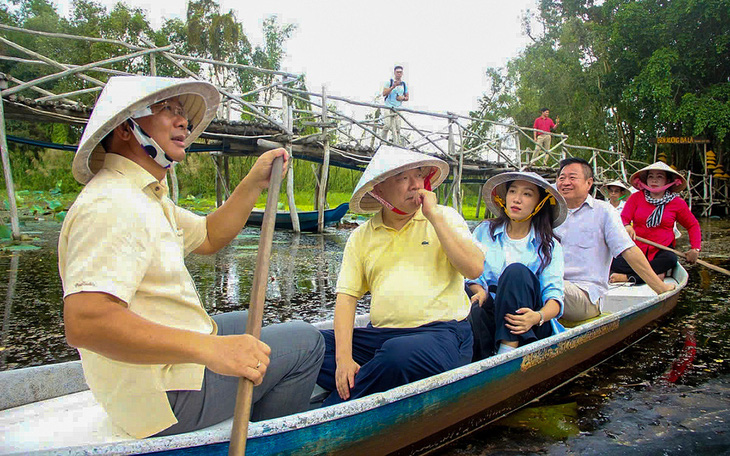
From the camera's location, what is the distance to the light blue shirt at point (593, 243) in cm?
354

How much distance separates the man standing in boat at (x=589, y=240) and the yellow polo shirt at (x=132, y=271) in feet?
9.00

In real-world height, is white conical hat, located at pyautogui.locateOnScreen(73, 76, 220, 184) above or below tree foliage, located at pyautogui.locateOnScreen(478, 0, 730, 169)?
below

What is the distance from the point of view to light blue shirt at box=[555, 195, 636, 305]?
3.54 m

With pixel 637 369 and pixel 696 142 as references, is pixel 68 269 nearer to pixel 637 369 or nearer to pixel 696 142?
pixel 637 369

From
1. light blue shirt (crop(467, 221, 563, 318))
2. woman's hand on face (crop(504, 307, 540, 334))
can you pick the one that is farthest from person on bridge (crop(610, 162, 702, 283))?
woman's hand on face (crop(504, 307, 540, 334))

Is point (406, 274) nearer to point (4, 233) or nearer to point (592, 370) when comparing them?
point (592, 370)

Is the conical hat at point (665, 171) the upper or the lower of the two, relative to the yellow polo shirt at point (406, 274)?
upper

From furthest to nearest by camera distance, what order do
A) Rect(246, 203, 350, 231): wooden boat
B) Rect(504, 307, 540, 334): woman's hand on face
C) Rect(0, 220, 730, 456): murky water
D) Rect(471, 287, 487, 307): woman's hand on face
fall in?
Rect(246, 203, 350, 231): wooden boat < Rect(471, 287, 487, 307): woman's hand on face < Rect(504, 307, 540, 334): woman's hand on face < Rect(0, 220, 730, 456): murky water

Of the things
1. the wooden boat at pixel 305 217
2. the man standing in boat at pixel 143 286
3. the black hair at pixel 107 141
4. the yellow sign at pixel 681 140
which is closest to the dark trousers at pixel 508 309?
the man standing in boat at pixel 143 286

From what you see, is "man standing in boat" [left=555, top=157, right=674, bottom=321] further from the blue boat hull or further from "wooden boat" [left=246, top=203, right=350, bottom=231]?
"wooden boat" [left=246, top=203, right=350, bottom=231]

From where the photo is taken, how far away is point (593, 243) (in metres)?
3.60

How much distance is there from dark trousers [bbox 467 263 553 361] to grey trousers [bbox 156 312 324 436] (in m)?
1.17

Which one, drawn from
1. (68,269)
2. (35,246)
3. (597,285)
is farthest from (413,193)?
(35,246)

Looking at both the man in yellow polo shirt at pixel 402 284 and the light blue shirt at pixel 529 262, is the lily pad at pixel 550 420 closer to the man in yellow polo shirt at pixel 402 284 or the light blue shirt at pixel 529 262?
the light blue shirt at pixel 529 262
